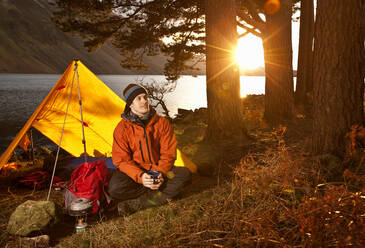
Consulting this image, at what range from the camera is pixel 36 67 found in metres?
126

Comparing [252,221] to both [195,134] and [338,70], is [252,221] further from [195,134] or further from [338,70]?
[195,134]

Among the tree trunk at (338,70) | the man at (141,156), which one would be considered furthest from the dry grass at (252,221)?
the tree trunk at (338,70)

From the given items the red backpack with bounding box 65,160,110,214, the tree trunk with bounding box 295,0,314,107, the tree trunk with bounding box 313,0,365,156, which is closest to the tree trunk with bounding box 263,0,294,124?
the tree trunk with bounding box 295,0,314,107

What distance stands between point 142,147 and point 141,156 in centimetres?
12

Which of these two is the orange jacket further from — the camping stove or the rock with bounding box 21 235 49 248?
the rock with bounding box 21 235 49 248

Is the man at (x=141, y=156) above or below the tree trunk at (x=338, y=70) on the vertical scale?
below

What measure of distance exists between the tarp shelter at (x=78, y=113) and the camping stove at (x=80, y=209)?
144 cm

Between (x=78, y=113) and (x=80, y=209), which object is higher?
(x=78, y=113)

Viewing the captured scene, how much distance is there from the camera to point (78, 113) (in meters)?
4.84

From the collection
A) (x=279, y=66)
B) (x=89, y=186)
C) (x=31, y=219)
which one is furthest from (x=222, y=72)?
(x=31, y=219)

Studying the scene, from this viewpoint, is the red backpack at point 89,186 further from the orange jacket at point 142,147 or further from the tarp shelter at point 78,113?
the tarp shelter at point 78,113

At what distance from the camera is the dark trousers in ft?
10.1

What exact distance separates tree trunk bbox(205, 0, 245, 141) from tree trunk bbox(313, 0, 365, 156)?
2.12 metres

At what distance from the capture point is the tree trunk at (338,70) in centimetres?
340
